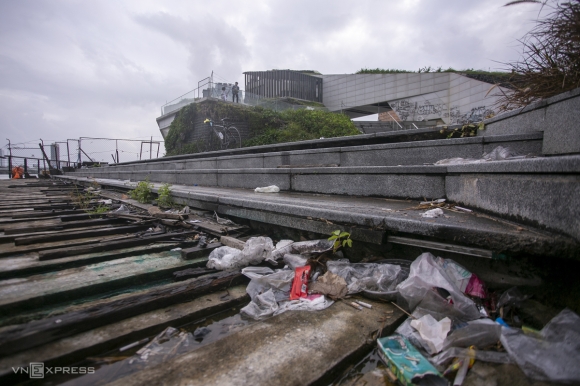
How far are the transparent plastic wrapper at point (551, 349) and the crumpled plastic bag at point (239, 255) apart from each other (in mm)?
1818

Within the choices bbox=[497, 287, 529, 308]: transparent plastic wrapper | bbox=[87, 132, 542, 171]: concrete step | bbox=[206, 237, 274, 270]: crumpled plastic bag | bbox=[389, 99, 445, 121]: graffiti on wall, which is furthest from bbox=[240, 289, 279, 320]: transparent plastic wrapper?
bbox=[389, 99, 445, 121]: graffiti on wall

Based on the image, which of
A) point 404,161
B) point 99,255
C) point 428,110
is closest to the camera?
point 99,255

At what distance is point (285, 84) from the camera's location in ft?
82.0

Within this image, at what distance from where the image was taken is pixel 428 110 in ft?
64.5

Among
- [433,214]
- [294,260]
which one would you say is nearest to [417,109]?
[433,214]

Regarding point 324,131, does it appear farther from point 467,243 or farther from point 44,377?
point 44,377

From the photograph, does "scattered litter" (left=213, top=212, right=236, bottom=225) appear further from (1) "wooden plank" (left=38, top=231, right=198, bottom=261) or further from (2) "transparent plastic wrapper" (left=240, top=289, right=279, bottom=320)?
(2) "transparent plastic wrapper" (left=240, top=289, right=279, bottom=320)

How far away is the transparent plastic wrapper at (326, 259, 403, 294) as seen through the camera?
202 cm

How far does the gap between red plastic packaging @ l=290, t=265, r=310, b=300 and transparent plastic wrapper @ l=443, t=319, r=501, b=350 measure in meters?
0.95

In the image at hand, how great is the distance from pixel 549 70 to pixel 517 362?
313cm

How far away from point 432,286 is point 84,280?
255cm

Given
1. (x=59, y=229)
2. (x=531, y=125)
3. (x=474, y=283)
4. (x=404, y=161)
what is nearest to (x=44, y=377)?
(x=474, y=283)

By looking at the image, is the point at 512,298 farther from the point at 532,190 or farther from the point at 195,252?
the point at 195,252

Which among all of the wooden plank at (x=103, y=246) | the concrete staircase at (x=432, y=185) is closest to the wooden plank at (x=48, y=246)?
the wooden plank at (x=103, y=246)
